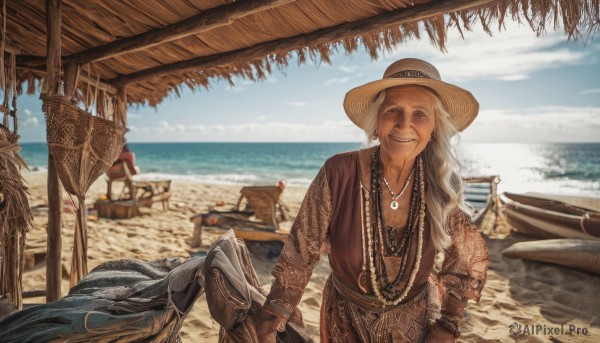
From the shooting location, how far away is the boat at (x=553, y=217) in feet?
18.0

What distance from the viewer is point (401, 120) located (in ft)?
5.26

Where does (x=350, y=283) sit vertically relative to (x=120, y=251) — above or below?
above

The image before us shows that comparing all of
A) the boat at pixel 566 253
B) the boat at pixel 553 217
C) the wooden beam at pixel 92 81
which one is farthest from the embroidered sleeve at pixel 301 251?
the boat at pixel 553 217

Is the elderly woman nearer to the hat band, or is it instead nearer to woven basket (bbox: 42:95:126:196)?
the hat band

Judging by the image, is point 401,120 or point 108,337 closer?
point 108,337

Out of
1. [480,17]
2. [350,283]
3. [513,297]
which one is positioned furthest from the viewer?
[513,297]

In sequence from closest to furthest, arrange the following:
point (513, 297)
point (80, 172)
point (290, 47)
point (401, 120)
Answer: point (401, 120)
point (80, 172)
point (290, 47)
point (513, 297)

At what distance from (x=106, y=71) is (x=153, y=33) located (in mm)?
1290

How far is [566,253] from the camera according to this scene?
467cm

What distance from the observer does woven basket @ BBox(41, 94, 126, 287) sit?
2352mm

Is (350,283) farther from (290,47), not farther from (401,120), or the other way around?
(290,47)

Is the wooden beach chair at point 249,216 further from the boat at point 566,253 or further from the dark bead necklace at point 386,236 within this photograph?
the dark bead necklace at point 386,236

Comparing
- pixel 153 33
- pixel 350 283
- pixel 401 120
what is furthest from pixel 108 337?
pixel 153 33

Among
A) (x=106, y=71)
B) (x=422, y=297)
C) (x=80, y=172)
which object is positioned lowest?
(x=422, y=297)
